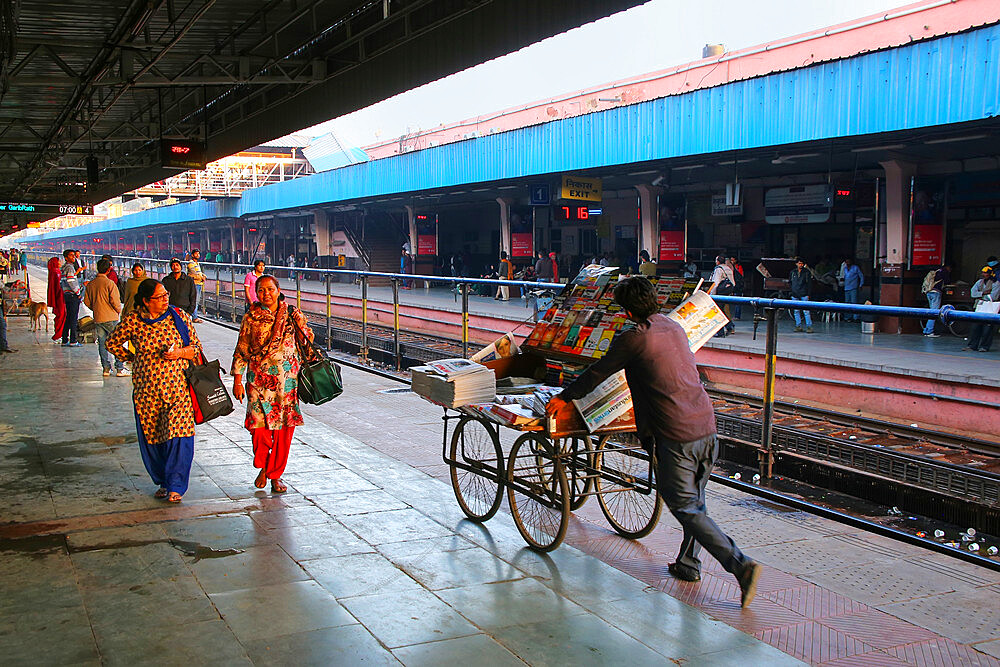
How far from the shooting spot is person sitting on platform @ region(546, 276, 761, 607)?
4215 mm

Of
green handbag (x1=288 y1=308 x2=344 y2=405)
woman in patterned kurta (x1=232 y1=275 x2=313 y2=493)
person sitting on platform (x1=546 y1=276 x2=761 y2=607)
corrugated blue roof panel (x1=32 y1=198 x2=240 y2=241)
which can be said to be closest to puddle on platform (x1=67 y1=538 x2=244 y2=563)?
woman in patterned kurta (x1=232 y1=275 x2=313 y2=493)

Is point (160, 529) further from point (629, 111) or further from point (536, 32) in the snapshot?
point (629, 111)

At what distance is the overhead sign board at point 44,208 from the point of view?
24719mm

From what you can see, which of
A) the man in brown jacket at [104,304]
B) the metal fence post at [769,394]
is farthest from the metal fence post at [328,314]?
the metal fence post at [769,394]

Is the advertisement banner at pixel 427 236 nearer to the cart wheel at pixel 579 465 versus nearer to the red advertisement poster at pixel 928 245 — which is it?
the red advertisement poster at pixel 928 245

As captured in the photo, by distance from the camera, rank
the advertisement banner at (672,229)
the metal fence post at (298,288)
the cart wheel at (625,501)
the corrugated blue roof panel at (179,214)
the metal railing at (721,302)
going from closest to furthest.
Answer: the cart wheel at (625,501) < the metal railing at (721,302) < the metal fence post at (298,288) < the advertisement banner at (672,229) < the corrugated blue roof panel at (179,214)

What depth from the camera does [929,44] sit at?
1291cm

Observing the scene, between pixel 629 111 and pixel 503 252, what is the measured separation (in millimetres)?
9691

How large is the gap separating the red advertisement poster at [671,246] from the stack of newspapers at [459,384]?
18.2 metres

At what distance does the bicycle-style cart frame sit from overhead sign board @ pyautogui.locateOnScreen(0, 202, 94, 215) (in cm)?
2360

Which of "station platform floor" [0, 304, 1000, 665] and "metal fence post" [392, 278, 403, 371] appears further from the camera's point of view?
"metal fence post" [392, 278, 403, 371]

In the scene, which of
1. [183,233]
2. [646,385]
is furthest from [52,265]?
[183,233]

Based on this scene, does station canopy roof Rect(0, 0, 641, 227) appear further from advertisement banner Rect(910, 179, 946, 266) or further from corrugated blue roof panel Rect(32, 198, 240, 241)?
corrugated blue roof panel Rect(32, 198, 240, 241)

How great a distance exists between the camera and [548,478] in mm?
5527
